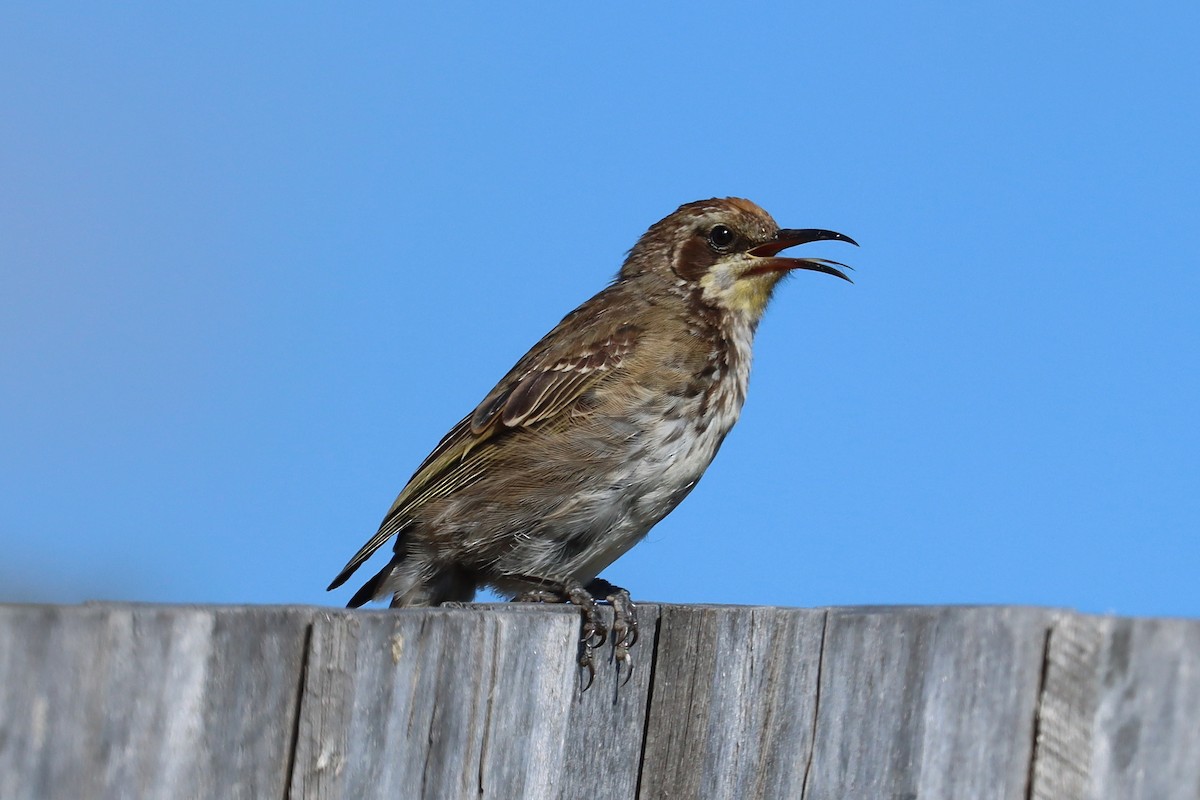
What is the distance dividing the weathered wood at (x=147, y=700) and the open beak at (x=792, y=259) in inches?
175

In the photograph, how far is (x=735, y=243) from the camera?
7273 millimetres

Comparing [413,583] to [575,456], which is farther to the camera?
[413,583]

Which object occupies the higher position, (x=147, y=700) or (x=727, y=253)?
(x=727, y=253)

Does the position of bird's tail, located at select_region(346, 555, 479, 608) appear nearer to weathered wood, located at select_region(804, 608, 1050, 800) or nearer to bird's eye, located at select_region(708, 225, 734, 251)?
bird's eye, located at select_region(708, 225, 734, 251)

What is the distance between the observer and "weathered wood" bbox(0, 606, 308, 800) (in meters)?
2.55

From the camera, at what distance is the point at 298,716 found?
9.64ft

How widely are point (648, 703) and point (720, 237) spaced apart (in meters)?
3.95

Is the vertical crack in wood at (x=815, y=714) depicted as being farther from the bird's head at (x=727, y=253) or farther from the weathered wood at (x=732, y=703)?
the bird's head at (x=727, y=253)

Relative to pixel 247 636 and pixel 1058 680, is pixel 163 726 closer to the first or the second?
pixel 247 636

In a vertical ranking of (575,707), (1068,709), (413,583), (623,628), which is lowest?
(575,707)

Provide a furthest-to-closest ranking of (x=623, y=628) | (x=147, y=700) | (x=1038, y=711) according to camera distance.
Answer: (x=623, y=628) → (x=1038, y=711) → (x=147, y=700)

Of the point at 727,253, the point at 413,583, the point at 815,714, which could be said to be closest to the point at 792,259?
the point at 727,253

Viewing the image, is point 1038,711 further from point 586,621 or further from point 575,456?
point 575,456

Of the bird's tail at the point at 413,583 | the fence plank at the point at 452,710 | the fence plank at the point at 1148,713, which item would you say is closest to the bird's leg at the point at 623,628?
the fence plank at the point at 452,710
